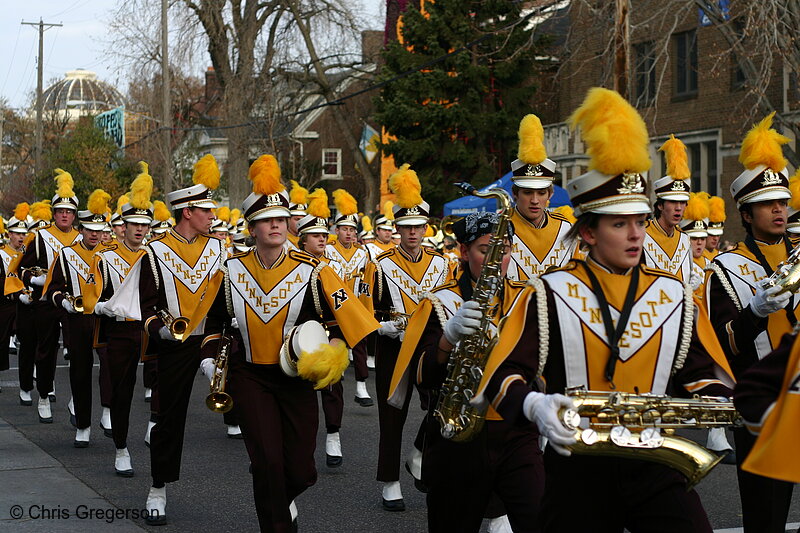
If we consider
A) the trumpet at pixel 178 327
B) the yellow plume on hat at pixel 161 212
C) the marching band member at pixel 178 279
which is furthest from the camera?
the yellow plume on hat at pixel 161 212

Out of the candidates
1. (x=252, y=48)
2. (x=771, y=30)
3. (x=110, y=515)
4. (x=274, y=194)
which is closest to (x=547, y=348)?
(x=274, y=194)

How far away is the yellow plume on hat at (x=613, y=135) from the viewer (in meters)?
4.41

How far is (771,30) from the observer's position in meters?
18.8

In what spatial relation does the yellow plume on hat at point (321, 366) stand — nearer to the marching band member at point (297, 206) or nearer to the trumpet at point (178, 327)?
the trumpet at point (178, 327)

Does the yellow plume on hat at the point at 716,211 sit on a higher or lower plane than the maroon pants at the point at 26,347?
higher

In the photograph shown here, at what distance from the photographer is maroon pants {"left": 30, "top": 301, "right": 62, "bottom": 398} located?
1281 centimetres

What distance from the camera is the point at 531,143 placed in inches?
324

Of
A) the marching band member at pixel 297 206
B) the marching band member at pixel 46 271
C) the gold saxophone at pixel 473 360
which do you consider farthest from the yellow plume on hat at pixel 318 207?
the gold saxophone at pixel 473 360

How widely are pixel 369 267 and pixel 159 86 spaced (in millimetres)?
36310

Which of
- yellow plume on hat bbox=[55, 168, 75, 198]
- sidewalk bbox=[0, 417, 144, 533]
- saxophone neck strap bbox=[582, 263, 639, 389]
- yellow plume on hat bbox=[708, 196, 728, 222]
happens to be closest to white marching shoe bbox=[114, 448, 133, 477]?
sidewalk bbox=[0, 417, 144, 533]

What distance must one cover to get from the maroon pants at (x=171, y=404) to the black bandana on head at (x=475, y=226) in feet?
9.81

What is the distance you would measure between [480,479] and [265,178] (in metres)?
2.53

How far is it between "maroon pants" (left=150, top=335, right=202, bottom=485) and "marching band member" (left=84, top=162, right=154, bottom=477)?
1000mm

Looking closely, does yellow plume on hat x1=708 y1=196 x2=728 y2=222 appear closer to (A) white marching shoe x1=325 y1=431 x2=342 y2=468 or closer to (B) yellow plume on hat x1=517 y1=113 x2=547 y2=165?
(A) white marching shoe x1=325 y1=431 x2=342 y2=468
